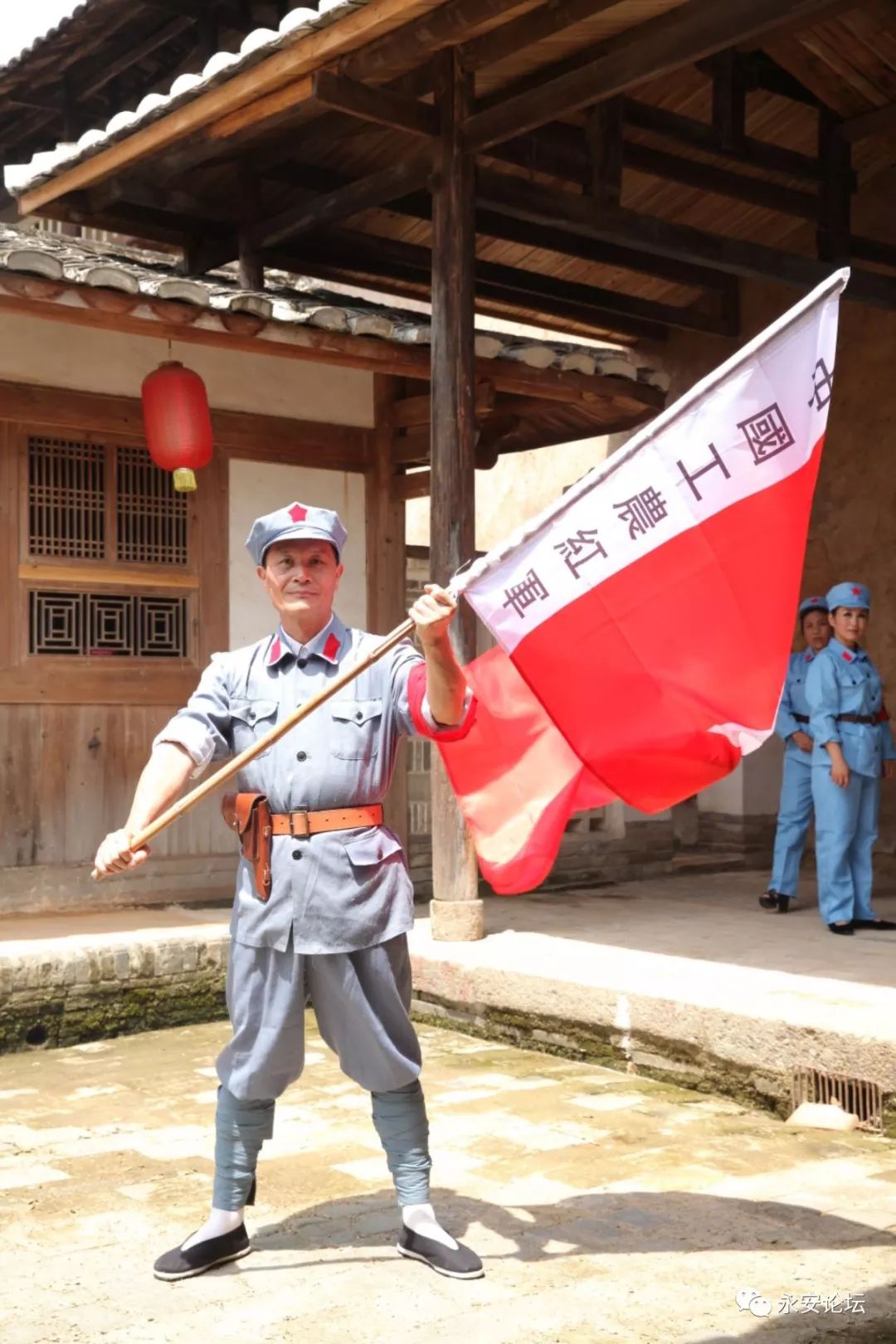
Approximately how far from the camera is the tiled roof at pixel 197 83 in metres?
7.15

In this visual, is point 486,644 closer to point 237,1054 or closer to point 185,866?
point 185,866

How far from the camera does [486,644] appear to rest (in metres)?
11.7

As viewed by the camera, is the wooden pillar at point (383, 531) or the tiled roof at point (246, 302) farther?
the wooden pillar at point (383, 531)

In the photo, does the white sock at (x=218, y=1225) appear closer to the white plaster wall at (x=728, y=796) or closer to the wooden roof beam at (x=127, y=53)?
the white plaster wall at (x=728, y=796)

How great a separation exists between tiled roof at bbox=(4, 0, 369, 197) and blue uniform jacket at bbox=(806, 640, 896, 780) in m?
4.36

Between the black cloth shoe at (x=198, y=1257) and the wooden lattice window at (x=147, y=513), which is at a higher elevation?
the wooden lattice window at (x=147, y=513)

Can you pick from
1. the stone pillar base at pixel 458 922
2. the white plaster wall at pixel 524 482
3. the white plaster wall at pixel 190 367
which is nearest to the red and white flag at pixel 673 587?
the stone pillar base at pixel 458 922

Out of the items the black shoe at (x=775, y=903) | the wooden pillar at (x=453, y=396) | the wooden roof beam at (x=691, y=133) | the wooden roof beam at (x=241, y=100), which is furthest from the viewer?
the black shoe at (x=775, y=903)

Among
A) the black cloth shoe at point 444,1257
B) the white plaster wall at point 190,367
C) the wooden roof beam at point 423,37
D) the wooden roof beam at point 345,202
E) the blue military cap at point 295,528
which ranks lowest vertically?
the black cloth shoe at point 444,1257

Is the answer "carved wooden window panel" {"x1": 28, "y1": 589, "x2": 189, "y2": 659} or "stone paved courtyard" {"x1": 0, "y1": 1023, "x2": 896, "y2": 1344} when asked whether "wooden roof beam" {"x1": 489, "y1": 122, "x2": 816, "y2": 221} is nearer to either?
"carved wooden window panel" {"x1": 28, "y1": 589, "x2": 189, "y2": 659}

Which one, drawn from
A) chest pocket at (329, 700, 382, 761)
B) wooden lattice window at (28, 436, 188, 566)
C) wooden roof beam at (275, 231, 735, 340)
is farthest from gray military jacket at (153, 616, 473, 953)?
wooden roof beam at (275, 231, 735, 340)

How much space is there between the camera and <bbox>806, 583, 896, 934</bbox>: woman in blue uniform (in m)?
8.69

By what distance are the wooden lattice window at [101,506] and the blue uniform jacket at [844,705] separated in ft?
12.7

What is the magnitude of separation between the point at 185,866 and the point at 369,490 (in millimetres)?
2740
